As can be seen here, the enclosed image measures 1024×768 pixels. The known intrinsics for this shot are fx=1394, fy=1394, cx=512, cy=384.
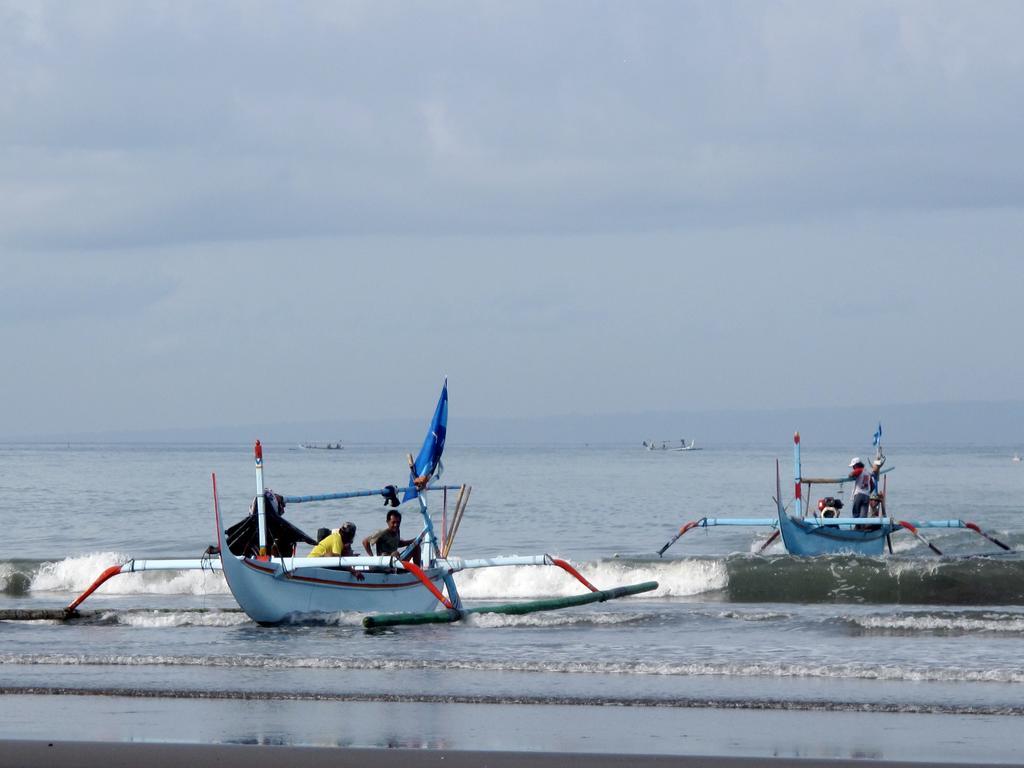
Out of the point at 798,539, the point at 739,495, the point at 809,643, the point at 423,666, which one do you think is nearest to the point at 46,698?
the point at 423,666

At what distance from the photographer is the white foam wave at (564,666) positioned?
12.1 metres

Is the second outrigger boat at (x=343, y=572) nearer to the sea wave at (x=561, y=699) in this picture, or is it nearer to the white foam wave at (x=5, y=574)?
the sea wave at (x=561, y=699)

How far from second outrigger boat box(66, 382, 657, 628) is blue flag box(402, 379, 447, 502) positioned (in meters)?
0.01

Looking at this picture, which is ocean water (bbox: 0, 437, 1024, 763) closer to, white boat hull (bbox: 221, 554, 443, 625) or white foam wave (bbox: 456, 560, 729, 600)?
white foam wave (bbox: 456, 560, 729, 600)

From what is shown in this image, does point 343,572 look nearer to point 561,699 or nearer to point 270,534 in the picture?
point 270,534

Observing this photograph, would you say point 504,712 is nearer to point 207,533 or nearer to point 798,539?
point 798,539

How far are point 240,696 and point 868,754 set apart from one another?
5.13 meters

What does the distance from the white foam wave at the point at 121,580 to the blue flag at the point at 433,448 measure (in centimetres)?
702

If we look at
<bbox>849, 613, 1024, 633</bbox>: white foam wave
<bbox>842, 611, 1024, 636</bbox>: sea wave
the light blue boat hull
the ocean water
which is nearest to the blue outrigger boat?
the light blue boat hull

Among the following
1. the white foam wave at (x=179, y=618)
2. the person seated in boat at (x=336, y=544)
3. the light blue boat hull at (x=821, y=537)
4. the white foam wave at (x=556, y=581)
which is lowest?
the white foam wave at (x=556, y=581)

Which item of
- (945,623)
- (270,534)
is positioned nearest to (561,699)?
(945,623)

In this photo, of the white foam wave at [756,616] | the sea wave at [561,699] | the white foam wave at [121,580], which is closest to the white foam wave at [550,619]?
the white foam wave at [756,616]

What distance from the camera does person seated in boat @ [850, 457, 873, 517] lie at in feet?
80.7

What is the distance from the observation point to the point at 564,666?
42.2 feet
